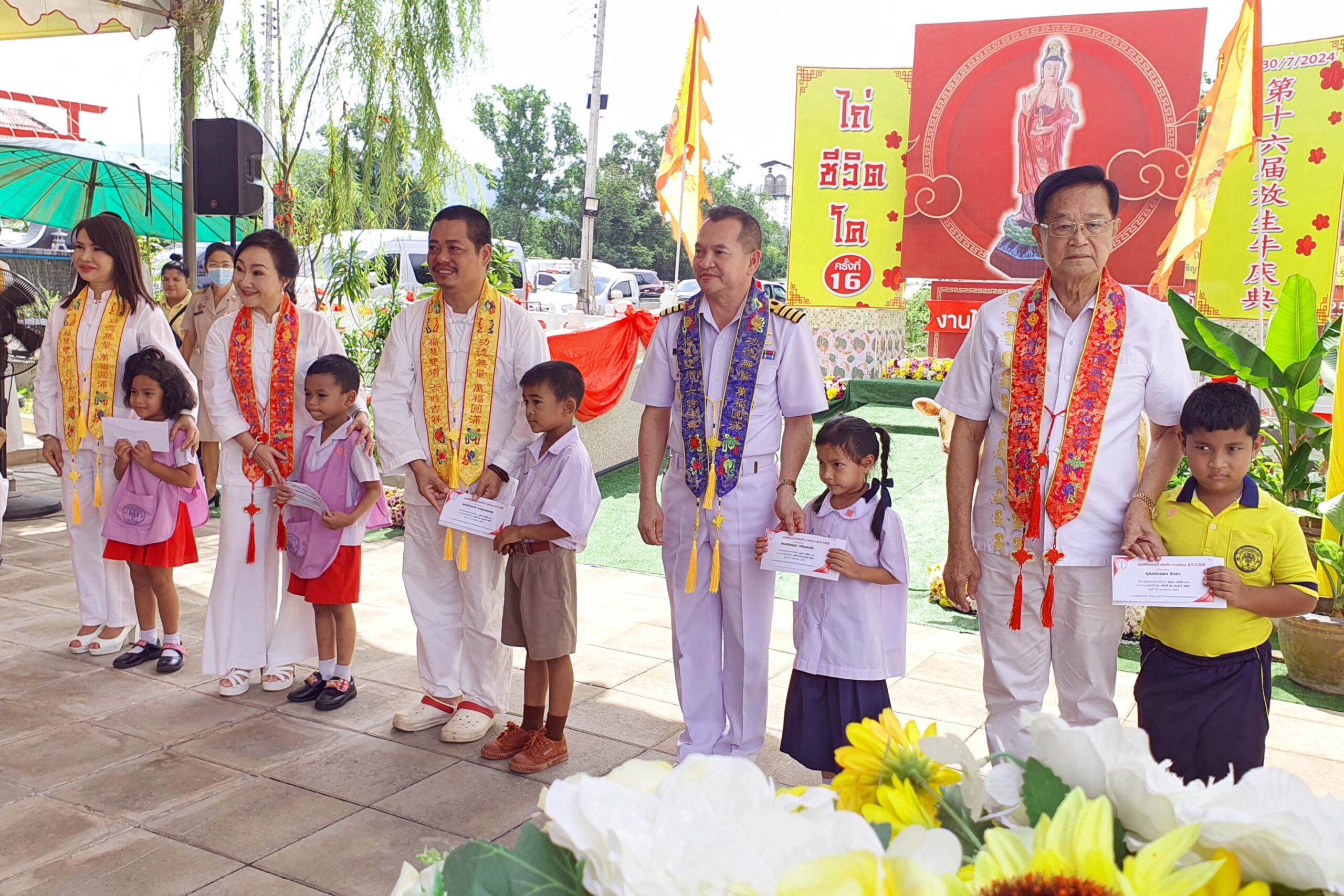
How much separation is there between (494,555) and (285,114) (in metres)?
5.21

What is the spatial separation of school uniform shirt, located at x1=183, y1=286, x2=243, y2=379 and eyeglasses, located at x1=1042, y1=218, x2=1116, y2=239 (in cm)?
503

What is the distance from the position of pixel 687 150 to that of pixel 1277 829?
33.4 ft

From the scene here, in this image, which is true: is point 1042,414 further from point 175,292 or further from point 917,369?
point 917,369

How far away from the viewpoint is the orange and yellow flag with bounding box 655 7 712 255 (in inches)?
405

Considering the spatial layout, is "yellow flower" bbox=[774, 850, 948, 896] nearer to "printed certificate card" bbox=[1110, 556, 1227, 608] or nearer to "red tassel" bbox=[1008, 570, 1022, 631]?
"printed certificate card" bbox=[1110, 556, 1227, 608]

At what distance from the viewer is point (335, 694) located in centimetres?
399

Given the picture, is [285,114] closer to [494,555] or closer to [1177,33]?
[494,555]

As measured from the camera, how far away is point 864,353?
13969 millimetres

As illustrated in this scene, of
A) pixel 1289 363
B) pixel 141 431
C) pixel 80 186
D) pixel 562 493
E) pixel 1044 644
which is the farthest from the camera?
pixel 80 186

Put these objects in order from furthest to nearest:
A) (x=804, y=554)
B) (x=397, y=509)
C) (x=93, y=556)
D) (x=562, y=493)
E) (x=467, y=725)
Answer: (x=397, y=509) → (x=93, y=556) → (x=467, y=725) → (x=562, y=493) → (x=804, y=554)

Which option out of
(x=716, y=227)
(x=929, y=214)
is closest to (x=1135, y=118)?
(x=929, y=214)

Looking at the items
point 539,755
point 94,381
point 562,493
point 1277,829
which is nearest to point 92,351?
point 94,381

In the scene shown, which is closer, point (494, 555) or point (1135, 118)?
point (494, 555)

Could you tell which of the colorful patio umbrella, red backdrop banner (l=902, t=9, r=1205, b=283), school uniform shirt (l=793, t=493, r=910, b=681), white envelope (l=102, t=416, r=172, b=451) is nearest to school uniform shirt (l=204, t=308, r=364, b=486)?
white envelope (l=102, t=416, r=172, b=451)
